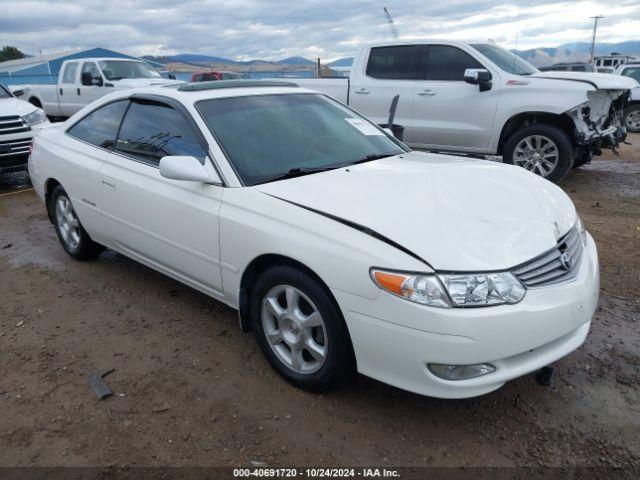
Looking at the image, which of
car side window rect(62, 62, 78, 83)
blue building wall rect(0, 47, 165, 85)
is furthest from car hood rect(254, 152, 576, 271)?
blue building wall rect(0, 47, 165, 85)

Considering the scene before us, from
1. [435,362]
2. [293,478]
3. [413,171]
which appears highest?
[413,171]

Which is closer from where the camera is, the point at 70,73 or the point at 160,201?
the point at 160,201

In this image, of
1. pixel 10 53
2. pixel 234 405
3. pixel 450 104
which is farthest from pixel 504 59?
pixel 10 53

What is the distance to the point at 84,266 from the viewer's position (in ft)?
15.7

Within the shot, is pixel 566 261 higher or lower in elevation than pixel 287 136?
lower

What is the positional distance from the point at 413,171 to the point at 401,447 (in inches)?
65.0

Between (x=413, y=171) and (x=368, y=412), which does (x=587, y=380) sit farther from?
(x=413, y=171)

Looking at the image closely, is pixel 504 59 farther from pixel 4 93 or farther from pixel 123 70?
pixel 123 70

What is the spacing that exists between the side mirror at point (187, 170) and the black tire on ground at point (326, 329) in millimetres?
678

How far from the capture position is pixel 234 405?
2812mm

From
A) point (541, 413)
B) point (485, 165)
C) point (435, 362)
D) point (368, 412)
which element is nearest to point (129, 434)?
point (368, 412)

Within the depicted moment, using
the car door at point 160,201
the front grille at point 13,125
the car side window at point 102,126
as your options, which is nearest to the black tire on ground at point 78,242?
the car side window at point 102,126

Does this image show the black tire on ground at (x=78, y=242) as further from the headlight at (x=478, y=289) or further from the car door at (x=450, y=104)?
the car door at (x=450, y=104)

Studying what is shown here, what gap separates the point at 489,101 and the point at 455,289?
5635mm
